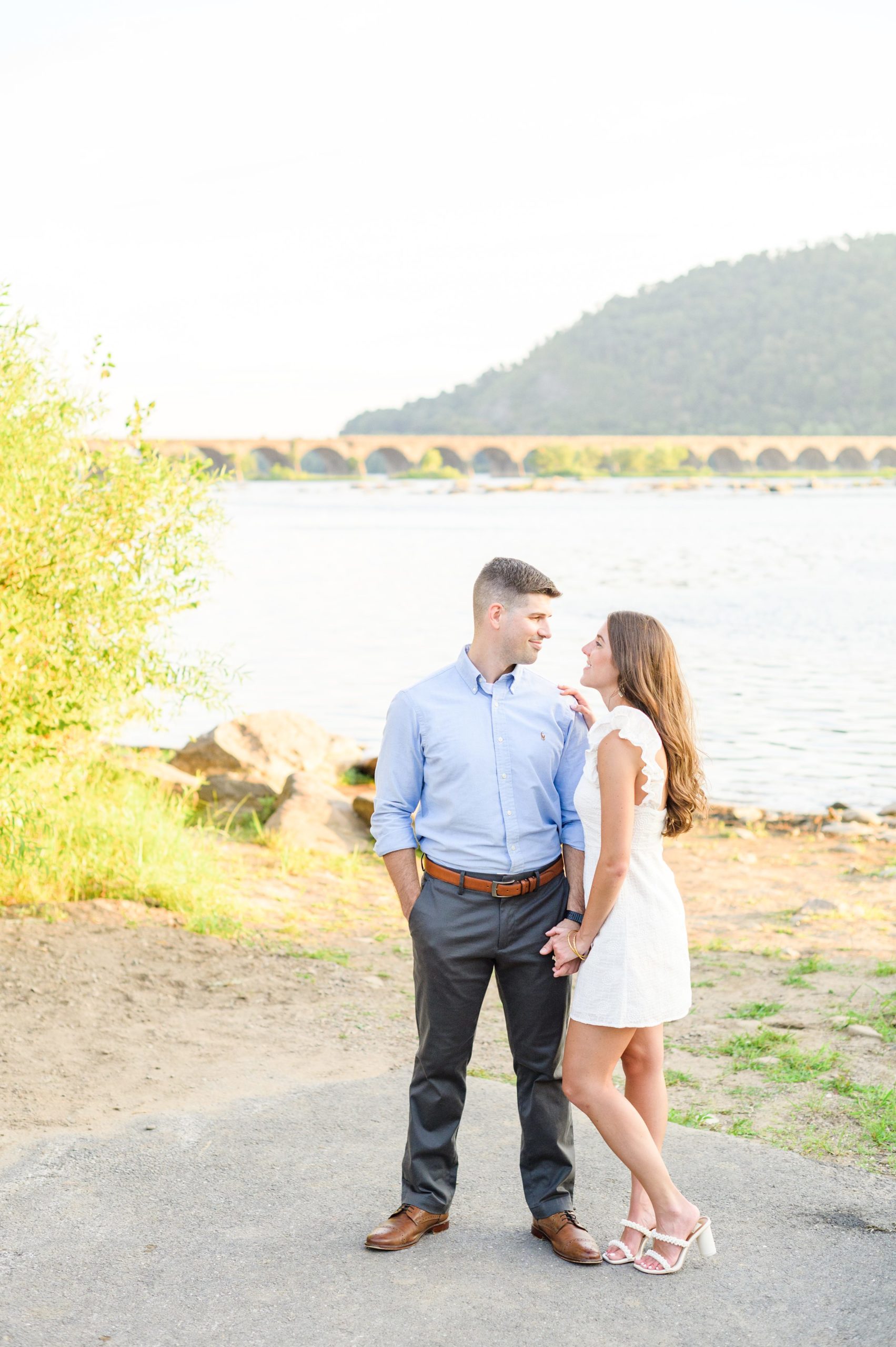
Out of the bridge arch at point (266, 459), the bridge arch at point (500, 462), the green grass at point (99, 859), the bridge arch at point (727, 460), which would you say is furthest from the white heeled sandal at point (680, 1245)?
the bridge arch at point (727, 460)

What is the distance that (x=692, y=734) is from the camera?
3721mm

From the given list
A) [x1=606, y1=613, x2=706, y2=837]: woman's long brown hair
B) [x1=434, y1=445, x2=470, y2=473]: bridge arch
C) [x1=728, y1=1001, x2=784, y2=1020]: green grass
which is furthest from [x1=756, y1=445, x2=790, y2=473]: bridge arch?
[x1=606, y1=613, x2=706, y2=837]: woman's long brown hair

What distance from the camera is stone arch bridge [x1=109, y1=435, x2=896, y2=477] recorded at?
105m

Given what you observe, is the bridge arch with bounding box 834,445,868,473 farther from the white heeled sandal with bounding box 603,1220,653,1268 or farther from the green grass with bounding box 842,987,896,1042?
the white heeled sandal with bounding box 603,1220,653,1268

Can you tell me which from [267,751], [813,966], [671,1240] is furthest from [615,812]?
[267,751]

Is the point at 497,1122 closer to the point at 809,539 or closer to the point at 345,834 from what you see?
the point at 345,834

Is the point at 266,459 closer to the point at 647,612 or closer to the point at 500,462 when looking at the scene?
the point at 500,462

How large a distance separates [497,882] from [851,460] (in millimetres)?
131682

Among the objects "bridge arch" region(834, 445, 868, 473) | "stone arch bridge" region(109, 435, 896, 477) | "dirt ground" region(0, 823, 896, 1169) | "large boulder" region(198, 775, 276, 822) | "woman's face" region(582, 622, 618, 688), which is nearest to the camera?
"woman's face" region(582, 622, 618, 688)

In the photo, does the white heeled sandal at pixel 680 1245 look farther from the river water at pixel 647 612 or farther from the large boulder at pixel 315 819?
the large boulder at pixel 315 819

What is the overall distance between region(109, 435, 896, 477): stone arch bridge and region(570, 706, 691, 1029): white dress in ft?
305

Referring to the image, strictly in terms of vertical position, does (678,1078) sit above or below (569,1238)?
below

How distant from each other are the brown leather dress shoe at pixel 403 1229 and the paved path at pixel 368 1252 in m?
0.04

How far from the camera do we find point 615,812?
3.56 metres
